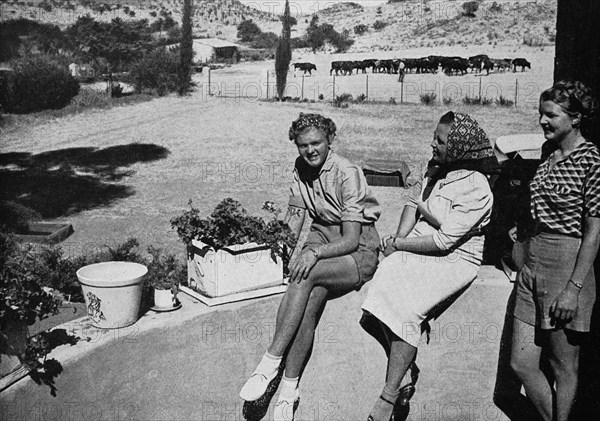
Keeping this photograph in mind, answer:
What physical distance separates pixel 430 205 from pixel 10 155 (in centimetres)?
1619

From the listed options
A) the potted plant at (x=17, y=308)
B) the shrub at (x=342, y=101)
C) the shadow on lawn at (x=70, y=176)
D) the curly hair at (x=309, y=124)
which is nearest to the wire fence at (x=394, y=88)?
the shrub at (x=342, y=101)

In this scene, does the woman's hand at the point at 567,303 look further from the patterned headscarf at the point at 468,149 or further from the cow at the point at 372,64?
the cow at the point at 372,64

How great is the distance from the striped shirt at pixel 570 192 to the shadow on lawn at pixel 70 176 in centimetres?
927

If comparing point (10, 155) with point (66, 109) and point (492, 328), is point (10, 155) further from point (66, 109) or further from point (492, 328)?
point (492, 328)

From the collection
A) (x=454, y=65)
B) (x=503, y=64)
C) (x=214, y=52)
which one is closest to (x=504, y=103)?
(x=503, y=64)

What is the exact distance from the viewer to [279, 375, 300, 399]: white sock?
339 cm

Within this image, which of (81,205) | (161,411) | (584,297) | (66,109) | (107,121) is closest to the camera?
(584,297)

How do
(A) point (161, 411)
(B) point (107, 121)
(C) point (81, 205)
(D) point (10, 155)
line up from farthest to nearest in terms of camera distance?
(B) point (107, 121), (D) point (10, 155), (C) point (81, 205), (A) point (161, 411)

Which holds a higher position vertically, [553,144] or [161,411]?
[553,144]

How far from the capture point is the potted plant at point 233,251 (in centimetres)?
370

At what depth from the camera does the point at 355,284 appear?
3.64 meters

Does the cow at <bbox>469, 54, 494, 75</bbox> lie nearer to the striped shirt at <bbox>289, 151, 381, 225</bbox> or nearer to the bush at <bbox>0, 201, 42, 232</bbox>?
the bush at <bbox>0, 201, 42, 232</bbox>

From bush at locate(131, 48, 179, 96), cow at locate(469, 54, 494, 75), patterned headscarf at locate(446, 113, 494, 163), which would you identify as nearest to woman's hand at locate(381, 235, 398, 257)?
patterned headscarf at locate(446, 113, 494, 163)

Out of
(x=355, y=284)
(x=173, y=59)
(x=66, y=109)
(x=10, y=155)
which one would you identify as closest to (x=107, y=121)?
(x=66, y=109)
